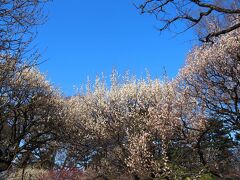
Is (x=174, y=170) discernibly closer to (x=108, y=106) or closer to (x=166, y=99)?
(x=166, y=99)

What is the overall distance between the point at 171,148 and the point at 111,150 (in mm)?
3529

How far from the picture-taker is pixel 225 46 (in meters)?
18.8

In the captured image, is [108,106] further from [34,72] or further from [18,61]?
[18,61]

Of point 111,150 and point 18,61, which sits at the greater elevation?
point 111,150

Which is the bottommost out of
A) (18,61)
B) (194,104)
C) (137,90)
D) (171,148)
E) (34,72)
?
(18,61)

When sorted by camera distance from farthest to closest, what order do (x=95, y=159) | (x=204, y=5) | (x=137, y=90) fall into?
(x=137, y=90) → (x=95, y=159) → (x=204, y=5)

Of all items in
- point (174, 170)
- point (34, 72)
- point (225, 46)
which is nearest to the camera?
point (174, 170)

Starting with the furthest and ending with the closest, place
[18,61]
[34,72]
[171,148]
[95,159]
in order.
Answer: [34,72] → [95,159] → [171,148] → [18,61]

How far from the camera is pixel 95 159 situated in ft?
67.2

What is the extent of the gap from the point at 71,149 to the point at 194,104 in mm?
8528

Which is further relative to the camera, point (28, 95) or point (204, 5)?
point (28, 95)

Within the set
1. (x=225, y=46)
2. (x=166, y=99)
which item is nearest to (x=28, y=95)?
(x=166, y=99)

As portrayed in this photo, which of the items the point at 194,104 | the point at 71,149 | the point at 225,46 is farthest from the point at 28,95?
the point at 225,46

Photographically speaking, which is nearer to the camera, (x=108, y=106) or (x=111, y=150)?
(x=111, y=150)
